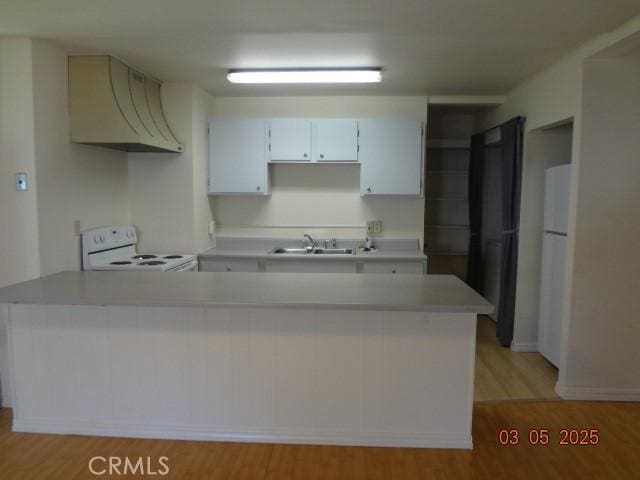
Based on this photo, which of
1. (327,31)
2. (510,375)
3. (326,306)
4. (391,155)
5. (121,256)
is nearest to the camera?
(326,306)

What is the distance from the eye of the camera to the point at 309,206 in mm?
4484

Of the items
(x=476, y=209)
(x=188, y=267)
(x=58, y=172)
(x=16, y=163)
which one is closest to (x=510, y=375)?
(x=476, y=209)

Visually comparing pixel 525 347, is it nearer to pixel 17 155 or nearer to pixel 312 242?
pixel 312 242

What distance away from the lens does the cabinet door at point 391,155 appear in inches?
A: 161

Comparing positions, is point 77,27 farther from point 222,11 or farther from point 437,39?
point 437,39

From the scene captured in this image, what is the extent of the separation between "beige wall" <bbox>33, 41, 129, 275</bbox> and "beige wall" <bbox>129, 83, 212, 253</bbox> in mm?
510

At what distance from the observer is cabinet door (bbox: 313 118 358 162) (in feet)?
13.5

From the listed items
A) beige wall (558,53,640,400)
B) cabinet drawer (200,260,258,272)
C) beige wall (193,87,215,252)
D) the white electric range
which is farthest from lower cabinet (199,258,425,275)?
beige wall (558,53,640,400)

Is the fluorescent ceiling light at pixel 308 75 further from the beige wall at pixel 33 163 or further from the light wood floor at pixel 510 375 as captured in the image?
the light wood floor at pixel 510 375

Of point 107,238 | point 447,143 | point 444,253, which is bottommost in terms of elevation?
point 444,253

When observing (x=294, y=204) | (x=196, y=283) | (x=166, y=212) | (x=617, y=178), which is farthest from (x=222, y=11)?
(x=617, y=178)
